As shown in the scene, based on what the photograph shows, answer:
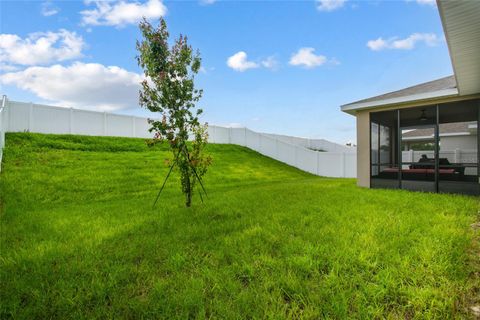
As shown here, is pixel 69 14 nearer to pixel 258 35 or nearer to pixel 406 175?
pixel 258 35

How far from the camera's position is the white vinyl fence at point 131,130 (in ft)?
44.2

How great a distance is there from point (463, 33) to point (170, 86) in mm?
5667

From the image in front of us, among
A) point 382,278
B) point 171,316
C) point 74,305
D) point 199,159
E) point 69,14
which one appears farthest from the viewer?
point 69,14

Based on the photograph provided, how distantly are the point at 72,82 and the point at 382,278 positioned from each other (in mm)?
13267

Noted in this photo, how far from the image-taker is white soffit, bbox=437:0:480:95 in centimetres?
353

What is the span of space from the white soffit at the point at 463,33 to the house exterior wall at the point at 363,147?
3.60 meters

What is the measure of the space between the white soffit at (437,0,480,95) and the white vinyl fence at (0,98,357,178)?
43.1 feet

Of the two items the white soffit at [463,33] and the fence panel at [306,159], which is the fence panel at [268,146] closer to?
the fence panel at [306,159]

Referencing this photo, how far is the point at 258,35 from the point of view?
11.5 meters

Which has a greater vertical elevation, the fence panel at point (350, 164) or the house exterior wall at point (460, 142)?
the house exterior wall at point (460, 142)

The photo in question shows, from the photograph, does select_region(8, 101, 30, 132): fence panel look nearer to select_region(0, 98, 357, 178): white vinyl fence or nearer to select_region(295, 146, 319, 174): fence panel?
select_region(0, 98, 357, 178): white vinyl fence

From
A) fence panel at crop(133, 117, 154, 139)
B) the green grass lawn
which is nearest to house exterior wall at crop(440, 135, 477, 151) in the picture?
the green grass lawn

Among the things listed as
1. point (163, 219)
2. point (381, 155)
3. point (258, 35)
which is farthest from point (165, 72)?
point (381, 155)

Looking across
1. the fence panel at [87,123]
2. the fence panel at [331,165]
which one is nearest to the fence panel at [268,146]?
the fence panel at [331,165]
